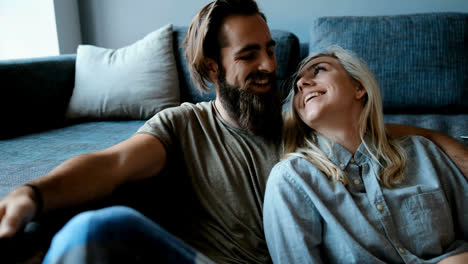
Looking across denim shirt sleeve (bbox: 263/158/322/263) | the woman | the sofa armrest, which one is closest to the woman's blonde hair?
the woman

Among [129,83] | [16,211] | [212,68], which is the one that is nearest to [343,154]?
[212,68]

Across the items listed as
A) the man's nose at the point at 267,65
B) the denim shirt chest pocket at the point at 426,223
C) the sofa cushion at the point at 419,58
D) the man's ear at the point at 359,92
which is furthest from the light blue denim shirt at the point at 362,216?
the sofa cushion at the point at 419,58

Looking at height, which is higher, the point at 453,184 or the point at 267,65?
the point at 267,65

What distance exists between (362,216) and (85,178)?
0.68 m

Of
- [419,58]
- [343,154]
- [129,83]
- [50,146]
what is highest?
[419,58]

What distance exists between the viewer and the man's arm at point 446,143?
1.08m

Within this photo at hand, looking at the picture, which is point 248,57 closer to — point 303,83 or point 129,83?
point 303,83

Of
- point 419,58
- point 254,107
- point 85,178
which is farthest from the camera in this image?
point 419,58

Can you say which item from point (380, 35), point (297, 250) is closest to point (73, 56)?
point (380, 35)

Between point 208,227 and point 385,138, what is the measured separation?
1.97ft

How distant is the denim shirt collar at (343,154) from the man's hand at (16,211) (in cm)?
77

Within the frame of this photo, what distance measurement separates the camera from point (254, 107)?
124cm

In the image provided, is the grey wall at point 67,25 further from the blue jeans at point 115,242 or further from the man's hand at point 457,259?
the man's hand at point 457,259

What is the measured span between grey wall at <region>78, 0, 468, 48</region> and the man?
1.03 meters
